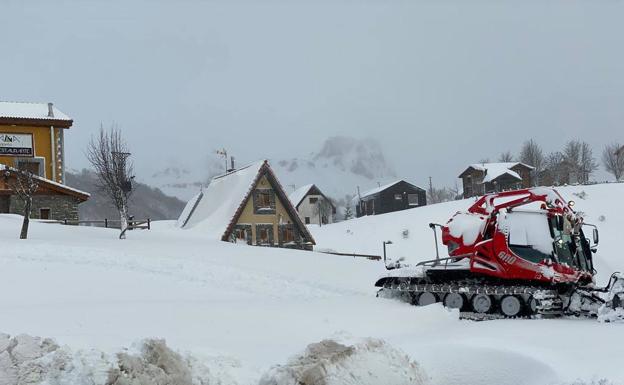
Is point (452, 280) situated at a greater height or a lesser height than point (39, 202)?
lesser

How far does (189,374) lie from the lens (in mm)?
6637

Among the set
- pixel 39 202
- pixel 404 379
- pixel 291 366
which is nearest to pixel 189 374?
pixel 291 366

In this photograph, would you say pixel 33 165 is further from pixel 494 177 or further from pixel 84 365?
pixel 494 177

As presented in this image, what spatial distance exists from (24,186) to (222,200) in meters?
13.1

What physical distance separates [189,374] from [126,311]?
194 inches

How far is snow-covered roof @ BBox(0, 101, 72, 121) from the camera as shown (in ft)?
124

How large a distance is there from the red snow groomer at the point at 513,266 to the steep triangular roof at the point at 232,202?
22.0 metres

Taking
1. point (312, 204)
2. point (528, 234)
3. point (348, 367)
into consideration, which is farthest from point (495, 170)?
point (348, 367)

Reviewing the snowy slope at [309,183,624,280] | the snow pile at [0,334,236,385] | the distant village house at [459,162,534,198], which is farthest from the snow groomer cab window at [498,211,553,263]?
the distant village house at [459,162,534,198]

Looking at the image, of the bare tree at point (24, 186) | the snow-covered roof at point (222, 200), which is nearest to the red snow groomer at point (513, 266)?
the bare tree at point (24, 186)

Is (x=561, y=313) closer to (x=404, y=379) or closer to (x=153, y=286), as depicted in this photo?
(x=404, y=379)

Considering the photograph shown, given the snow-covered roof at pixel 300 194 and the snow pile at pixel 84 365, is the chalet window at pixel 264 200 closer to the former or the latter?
the snow pile at pixel 84 365

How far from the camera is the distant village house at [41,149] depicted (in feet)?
112

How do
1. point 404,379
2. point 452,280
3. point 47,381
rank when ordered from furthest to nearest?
point 452,280 < point 404,379 < point 47,381
